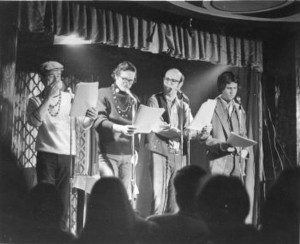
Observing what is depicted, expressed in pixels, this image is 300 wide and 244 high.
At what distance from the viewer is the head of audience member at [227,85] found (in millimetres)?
2818

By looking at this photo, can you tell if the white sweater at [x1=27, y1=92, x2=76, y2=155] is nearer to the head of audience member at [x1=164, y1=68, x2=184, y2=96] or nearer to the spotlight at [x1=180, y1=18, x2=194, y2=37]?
the head of audience member at [x1=164, y1=68, x2=184, y2=96]

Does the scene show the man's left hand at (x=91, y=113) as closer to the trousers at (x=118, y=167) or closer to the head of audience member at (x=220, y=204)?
the trousers at (x=118, y=167)

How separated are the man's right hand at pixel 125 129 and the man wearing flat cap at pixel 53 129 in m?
0.24

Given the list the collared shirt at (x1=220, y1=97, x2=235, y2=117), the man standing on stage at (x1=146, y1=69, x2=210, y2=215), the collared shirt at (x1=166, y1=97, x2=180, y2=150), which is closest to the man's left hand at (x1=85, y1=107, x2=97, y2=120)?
the man standing on stage at (x1=146, y1=69, x2=210, y2=215)

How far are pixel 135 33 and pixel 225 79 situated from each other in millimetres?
633

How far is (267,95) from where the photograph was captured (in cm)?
289

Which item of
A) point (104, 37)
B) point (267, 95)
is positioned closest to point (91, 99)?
point (104, 37)

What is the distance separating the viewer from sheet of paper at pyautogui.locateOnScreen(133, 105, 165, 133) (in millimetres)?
2586

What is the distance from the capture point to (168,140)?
2.67 meters

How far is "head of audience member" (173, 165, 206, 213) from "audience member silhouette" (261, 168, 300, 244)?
44cm

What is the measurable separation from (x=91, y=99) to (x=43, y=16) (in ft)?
1.63

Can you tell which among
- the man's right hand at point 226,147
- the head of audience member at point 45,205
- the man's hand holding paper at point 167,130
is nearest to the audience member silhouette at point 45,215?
the head of audience member at point 45,205

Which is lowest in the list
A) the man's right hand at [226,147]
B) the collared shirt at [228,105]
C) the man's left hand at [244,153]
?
the man's left hand at [244,153]

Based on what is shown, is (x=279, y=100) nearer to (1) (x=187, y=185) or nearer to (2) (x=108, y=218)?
(1) (x=187, y=185)
